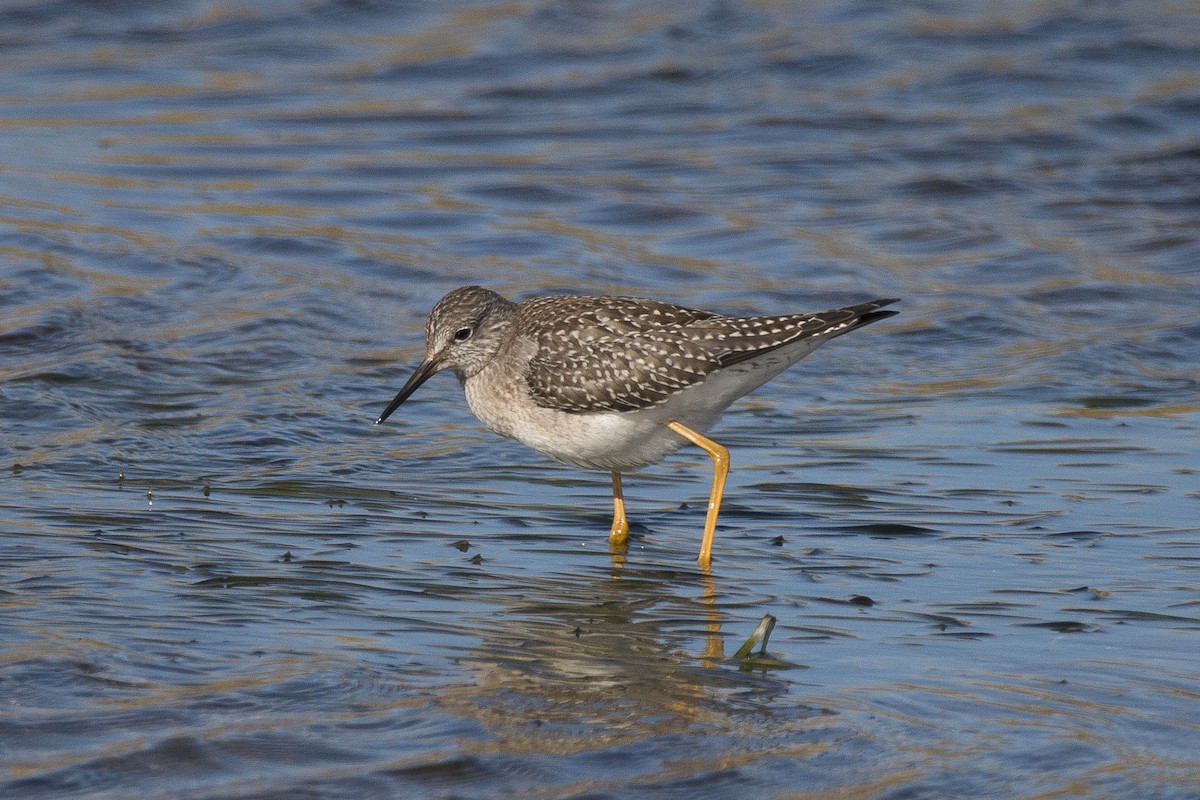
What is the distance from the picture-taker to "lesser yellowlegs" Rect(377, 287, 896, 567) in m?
8.26

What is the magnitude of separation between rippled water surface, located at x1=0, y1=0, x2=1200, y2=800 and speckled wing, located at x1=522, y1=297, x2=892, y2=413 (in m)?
0.68

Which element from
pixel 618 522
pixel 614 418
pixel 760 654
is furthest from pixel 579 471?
pixel 760 654

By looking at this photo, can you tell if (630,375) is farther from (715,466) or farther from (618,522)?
(618,522)

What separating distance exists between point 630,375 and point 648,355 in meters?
0.14

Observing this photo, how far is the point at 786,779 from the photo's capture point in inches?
202

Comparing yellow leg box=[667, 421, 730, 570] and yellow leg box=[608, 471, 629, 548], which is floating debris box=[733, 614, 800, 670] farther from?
yellow leg box=[608, 471, 629, 548]

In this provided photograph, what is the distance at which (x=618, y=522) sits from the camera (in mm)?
8102

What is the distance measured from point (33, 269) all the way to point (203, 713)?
821 centimetres

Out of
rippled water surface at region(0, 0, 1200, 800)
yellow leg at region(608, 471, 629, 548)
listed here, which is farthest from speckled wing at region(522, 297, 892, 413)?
rippled water surface at region(0, 0, 1200, 800)

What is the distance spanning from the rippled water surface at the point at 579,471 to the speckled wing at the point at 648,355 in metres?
0.68

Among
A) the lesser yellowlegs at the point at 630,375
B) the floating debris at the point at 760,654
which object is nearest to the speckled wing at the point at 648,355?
the lesser yellowlegs at the point at 630,375

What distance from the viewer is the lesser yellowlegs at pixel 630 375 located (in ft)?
27.1

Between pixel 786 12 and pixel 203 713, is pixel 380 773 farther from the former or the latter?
pixel 786 12

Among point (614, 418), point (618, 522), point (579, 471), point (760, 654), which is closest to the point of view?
point (760, 654)
